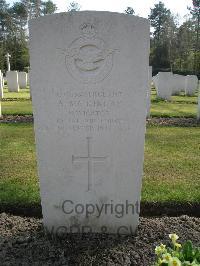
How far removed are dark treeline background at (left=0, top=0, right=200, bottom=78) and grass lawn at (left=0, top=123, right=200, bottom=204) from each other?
1360 inches

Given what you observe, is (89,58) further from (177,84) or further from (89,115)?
(177,84)

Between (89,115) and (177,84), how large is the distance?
20526 millimetres

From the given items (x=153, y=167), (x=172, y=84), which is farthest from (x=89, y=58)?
(x=172, y=84)

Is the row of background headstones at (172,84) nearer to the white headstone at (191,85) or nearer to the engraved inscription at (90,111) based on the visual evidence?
the white headstone at (191,85)

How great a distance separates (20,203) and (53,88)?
176 centimetres

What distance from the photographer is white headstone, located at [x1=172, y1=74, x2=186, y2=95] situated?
2302 cm

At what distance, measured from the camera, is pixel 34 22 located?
11.4 feet

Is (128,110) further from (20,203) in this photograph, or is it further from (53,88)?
(20,203)

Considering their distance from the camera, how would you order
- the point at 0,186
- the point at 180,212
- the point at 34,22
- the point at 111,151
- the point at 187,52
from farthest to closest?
the point at 187,52 → the point at 0,186 → the point at 180,212 → the point at 111,151 → the point at 34,22

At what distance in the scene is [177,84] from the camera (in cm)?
2339

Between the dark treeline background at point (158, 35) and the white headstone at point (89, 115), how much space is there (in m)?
39.1

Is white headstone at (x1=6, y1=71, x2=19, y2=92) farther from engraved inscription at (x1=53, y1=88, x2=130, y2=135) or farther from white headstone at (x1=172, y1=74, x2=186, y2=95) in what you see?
engraved inscription at (x1=53, y1=88, x2=130, y2=135)

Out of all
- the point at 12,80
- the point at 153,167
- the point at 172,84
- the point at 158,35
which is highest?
the point at 158,35

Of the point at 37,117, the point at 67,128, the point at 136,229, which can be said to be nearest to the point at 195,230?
the point at 136,229
